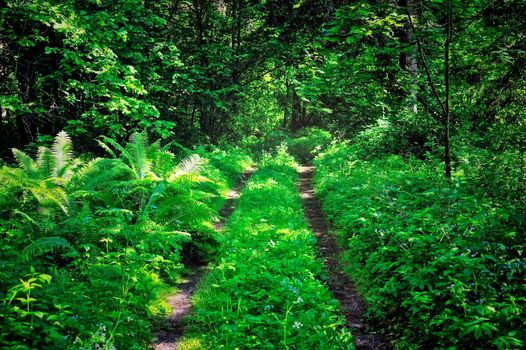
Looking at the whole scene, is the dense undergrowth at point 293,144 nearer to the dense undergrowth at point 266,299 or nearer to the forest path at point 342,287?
the forest path at point 342,287

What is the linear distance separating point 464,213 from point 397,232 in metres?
1.25

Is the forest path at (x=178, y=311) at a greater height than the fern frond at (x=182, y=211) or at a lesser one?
Result: lesser

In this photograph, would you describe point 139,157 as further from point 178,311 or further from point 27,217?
point 178,311

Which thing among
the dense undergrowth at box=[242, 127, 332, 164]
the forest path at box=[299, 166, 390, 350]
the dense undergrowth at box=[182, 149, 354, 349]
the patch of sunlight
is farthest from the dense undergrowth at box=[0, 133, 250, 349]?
the dense undergrowth at box=[242, 127, 332, 164]

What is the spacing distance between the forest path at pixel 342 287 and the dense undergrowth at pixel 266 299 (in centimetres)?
22

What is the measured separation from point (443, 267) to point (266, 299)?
7.47ft

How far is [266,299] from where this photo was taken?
4.59 meters

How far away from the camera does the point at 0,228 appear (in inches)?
216

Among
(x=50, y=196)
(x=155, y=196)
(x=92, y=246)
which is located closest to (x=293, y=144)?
(x=155, y=196)

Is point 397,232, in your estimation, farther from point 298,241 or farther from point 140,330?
point 140,330

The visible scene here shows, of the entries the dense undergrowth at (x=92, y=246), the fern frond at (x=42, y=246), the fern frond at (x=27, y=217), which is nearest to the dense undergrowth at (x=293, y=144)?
the dense undergrowth at (x=92, y=246)

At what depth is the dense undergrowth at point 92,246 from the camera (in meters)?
3.35

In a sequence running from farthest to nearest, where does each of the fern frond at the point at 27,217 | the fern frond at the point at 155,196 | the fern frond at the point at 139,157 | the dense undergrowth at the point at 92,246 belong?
the fern frond at the point at 139,157 < the fern frond at the point at 155,196 < the fern frond at the point at 27,217 < the dense undergrowth at the point at 92,246

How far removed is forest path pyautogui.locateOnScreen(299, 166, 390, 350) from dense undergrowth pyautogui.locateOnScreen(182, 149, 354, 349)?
0.72ft
